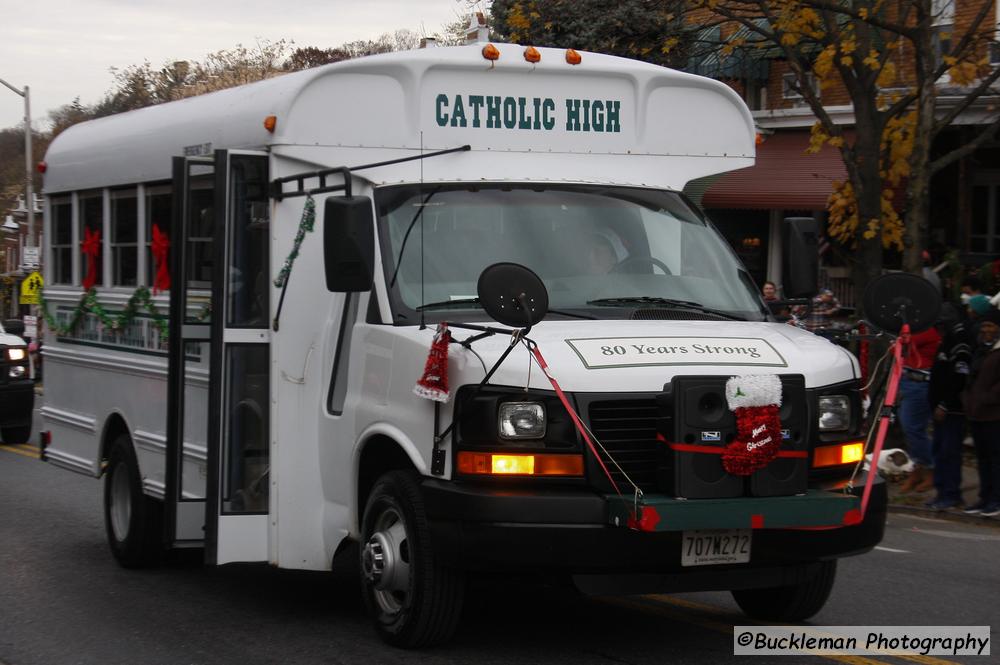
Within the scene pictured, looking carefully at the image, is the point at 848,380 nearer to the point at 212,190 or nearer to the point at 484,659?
the point at 484,659

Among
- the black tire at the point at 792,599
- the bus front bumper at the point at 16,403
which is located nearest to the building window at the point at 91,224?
the black tire at the point at 792,599

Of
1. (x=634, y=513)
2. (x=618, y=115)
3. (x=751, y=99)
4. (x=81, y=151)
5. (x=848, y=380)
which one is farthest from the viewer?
(x=751, y=99)

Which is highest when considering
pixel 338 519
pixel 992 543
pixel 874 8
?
pixel 874 8

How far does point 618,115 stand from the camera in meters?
7.80

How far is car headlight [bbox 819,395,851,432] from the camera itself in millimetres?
6266

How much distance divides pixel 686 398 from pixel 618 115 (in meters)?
2.44

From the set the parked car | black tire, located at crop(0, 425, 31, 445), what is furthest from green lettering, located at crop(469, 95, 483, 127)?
black tire, located at crop(0, 425, 31, 445)

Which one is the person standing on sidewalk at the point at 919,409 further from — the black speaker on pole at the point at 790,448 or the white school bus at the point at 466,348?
the black speaker on pole at the point at 790,448

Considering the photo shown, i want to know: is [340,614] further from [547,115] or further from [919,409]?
[919,409]

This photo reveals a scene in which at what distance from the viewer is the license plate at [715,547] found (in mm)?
5918

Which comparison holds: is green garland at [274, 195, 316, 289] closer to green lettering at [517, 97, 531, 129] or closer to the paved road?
green lettering at [517, 97, 531, 129]

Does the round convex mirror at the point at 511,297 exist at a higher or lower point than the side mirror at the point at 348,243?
lower

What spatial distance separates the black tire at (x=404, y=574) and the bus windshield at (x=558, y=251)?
2.72 ft

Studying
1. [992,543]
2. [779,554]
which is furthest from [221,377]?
[992,543]
